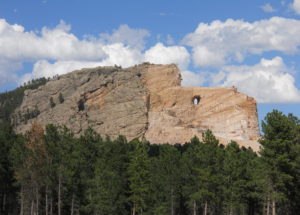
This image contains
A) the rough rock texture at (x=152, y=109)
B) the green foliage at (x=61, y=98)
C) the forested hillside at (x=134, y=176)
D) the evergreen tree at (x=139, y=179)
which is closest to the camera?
the forested hillside at (x=134, y=176)

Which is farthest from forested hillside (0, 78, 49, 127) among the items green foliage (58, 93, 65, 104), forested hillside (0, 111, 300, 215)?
forested hillside (0, 111, 300, 215)

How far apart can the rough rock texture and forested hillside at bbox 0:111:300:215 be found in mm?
57388

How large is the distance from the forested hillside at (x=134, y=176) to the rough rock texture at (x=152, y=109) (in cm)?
5739

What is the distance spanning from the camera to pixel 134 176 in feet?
175

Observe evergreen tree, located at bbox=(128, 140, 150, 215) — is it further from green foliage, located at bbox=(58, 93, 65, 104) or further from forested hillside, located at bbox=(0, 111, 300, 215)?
green foliage, located at bbox=(58, 93, 65, 104)

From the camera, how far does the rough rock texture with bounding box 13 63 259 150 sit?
118 meters

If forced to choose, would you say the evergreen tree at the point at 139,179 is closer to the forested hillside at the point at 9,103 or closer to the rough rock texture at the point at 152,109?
the rough rock texture at the point at 152,109

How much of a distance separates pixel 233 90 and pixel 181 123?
15120 mm

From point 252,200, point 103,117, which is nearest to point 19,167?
point 252,200

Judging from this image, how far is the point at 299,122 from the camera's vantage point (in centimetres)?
5625

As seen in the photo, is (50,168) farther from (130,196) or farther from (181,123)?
(181,123)

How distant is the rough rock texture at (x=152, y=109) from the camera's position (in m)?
118

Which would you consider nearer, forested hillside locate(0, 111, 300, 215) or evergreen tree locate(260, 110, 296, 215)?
evergreen tree locate(260, 110, 296, 215)

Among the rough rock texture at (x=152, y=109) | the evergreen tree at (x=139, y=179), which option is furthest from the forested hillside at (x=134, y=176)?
the rough rock texture at (x=152, y=109)
